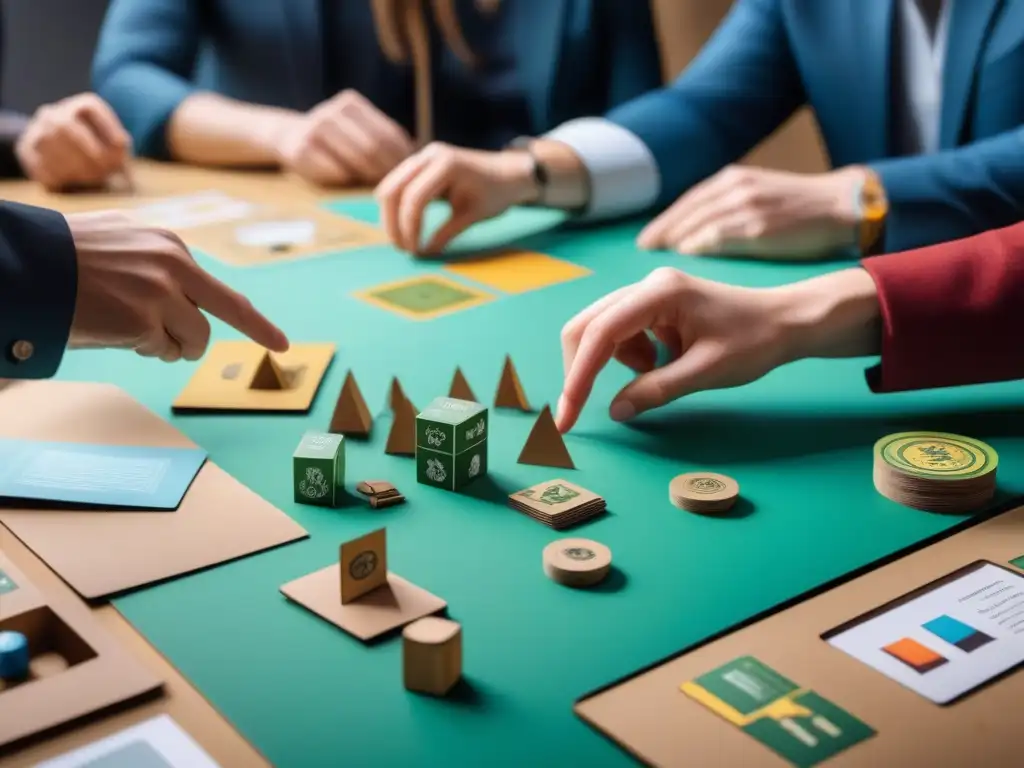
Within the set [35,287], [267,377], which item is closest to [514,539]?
[267,377]

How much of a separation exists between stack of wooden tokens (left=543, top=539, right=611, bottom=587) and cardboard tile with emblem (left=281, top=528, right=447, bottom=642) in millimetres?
85

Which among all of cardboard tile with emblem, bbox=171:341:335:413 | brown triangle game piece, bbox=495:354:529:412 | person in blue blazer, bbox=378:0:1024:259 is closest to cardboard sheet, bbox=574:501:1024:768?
brown triangle game piece, bbox=495:354:529:412

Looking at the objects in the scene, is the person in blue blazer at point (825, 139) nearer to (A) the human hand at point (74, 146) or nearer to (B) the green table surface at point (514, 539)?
(B) the green table surface at point (514, 539)

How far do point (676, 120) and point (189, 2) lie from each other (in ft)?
3.76

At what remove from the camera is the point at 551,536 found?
0.84 metres

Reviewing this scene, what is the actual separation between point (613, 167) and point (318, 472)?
3.33ft

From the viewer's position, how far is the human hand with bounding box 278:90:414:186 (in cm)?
197

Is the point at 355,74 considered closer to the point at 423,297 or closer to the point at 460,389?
the point at 423,297

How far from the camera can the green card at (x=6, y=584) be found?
750 mm

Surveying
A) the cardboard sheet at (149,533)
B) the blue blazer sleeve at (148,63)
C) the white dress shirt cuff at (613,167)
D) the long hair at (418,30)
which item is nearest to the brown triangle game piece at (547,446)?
the cardboard sheet at (149,533)

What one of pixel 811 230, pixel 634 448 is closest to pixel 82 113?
pixel 811 230

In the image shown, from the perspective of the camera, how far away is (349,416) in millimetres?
1009

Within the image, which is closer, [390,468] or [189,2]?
[390,468]

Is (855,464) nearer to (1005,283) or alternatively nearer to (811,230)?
(1005,283)
